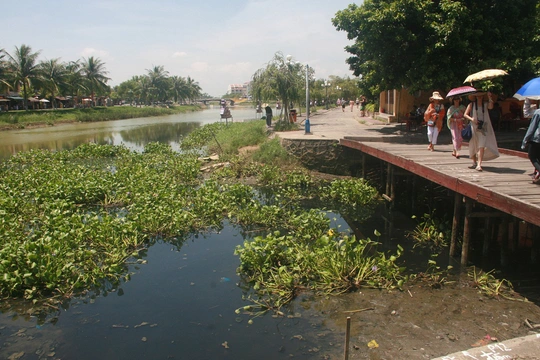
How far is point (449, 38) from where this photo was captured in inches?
536

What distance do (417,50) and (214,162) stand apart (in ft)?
29.6

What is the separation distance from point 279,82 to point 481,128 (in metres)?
16.2

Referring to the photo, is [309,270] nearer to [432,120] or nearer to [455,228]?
[455,228]

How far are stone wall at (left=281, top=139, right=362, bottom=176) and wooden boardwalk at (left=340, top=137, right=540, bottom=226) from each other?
3208mm

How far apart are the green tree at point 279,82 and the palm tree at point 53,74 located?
35.1 meters

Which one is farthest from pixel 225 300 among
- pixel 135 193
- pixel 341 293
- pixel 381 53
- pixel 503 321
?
pixel 381 53

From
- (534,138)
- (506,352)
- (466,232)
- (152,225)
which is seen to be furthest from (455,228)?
(152,225)

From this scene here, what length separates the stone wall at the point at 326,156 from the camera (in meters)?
15.1

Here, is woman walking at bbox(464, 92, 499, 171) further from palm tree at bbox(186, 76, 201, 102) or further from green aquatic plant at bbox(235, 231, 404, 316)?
palm tree at bbox(186, 76, 201, 102)

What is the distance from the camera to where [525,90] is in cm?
864

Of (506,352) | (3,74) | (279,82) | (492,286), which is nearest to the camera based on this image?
(506,352)

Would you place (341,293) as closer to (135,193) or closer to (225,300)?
(225,300)

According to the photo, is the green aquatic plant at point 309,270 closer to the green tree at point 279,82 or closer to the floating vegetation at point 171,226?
the floating vegetation at point 171,226

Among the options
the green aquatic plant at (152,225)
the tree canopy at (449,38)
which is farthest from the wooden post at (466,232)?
the tree canopy at (449,38)
